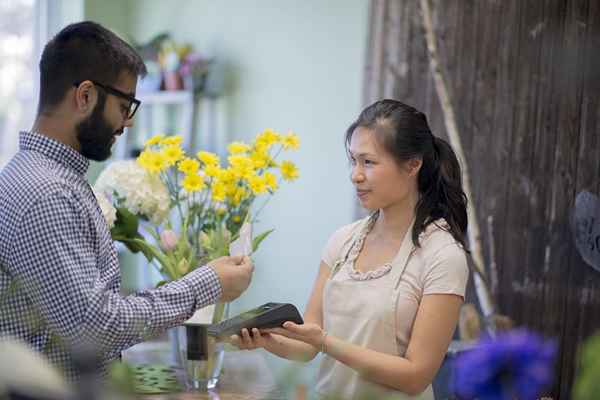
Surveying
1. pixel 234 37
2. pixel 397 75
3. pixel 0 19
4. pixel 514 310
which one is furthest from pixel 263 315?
pixel 0 19

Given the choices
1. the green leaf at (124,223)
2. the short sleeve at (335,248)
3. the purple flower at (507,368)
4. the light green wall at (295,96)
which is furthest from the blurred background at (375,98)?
the purple flower at (507,368)

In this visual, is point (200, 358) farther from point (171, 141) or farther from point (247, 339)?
point (171, 141)

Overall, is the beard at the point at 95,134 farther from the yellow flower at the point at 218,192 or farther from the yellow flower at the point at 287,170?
the yellow flower at the point at 287,170

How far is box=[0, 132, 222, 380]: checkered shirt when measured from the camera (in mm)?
1436

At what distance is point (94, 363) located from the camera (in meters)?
0.65

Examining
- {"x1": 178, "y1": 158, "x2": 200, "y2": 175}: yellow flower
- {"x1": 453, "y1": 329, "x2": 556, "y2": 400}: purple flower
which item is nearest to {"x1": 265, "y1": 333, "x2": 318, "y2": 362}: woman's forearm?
{"x1": 178, "y1": 158, "x2": 200, "y2": 175}: yellow flower

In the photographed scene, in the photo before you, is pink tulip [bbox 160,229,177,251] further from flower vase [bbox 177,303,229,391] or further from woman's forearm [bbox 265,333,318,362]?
woman's forearm [bbox 265,333,318,362]

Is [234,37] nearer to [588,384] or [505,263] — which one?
[505,263]

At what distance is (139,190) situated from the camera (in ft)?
6.93

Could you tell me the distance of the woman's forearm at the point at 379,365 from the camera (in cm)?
182

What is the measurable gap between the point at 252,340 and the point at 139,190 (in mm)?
547

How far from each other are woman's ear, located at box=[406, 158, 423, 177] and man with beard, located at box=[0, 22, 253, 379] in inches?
20.6

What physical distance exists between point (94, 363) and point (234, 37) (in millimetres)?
4438

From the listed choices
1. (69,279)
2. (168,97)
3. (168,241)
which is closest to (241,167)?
(168,241)
